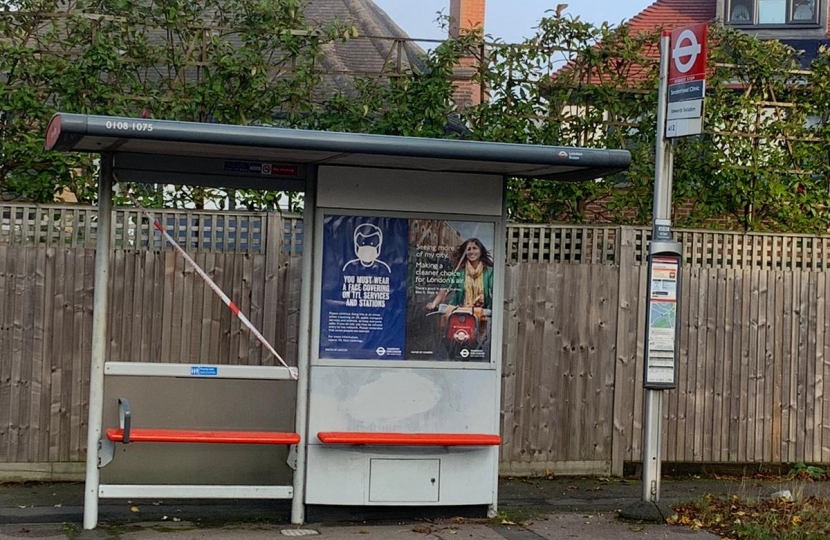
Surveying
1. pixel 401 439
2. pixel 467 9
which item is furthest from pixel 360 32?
pixel 467 9

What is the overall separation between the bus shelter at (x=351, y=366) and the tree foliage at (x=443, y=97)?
255 centimetres

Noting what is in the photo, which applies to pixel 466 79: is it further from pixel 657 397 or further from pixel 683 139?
pixel 657 397

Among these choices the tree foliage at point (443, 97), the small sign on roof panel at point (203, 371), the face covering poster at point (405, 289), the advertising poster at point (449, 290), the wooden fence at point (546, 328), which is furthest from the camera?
the tree foliage at point (443, 97)

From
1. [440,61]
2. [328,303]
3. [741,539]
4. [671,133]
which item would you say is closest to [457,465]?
[328,303]

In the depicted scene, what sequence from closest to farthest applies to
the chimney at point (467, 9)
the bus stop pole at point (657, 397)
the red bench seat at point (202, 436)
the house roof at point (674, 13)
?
the red bench seat at point (202, 436), the bus stop pole at point (657, 397), the house roof at point (674, 13), the chimney at point (467, 9)

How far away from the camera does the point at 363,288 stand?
8203mm

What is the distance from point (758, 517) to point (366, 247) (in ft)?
11.1

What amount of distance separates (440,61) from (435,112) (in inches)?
18.4

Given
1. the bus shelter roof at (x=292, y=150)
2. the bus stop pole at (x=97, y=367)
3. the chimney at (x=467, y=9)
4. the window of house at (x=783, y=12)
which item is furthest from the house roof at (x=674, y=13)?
the bus stop pole at (x=97, y=367)

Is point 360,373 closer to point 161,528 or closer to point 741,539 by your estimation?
point 161,528

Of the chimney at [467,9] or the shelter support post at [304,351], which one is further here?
the chimney at [467,9]

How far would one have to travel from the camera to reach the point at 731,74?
11547 millimetres

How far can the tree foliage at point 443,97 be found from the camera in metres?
10.3

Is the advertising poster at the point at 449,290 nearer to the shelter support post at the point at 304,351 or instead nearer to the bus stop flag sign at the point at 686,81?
Result: the shelter support post at the point at 304,351
